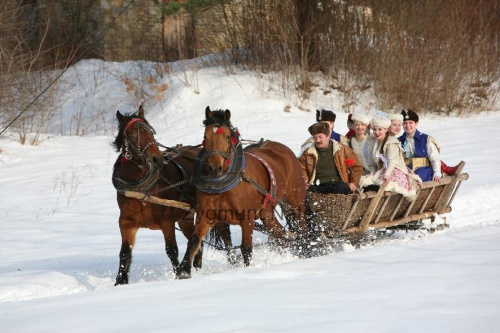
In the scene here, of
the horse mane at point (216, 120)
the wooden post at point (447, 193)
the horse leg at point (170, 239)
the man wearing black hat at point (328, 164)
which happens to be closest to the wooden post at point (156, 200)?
the horse leg at point (170, 239)

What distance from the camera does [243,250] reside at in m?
7.20

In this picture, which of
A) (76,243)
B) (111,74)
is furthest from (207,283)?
(111,74)

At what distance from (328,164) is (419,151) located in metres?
1.25

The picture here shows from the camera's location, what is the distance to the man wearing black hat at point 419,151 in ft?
29.9

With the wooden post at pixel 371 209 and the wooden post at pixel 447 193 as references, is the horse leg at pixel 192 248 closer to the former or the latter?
the wooden post at pixel 371 209

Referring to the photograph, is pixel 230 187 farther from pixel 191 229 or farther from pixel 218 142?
pixel 191 229

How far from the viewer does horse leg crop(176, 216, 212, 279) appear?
6793mm

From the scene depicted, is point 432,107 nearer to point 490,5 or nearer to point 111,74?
point 490,5

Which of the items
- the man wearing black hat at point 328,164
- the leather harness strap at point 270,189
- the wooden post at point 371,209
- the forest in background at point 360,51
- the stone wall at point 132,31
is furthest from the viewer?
the stone wall at point 132,31

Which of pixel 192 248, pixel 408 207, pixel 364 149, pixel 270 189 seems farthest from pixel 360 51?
pixel 192 248

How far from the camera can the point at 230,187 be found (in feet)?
22.4

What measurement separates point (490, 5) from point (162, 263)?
1627 centimetres

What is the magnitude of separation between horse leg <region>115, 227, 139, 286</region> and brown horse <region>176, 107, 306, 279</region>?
0.58m

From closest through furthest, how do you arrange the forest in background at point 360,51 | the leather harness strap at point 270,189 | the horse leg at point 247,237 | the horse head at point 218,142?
the horse head at point 218,142
the horse leg at point 247,237
the leather harness strap at point 270,189
the forest in background at point 360,51
